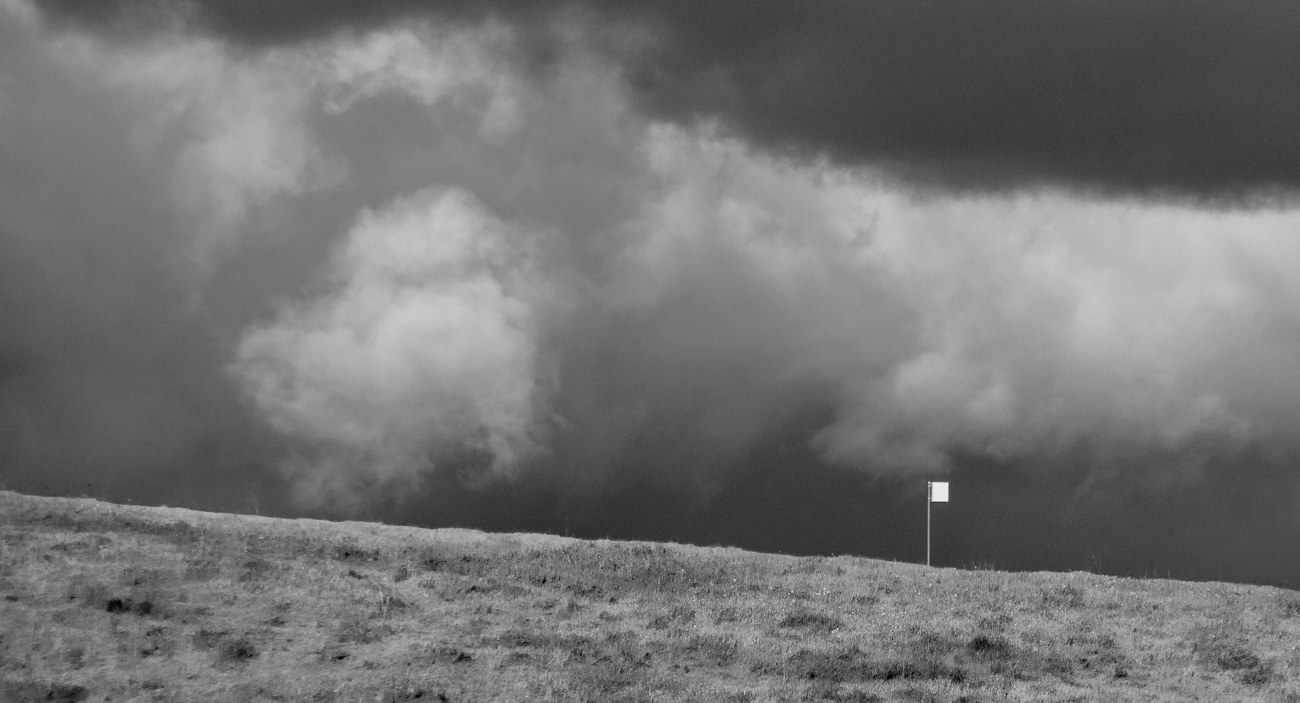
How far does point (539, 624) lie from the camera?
89.3 ft

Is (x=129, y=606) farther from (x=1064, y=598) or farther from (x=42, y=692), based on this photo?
(x=1064, y=598)

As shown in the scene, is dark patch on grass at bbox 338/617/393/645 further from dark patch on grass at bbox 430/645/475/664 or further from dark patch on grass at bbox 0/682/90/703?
dark patch on grass at bbox 0/682/90/703

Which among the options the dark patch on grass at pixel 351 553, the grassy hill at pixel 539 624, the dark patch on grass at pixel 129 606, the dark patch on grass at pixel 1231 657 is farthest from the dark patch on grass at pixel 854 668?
the dark patch on grass at pixel 129 606

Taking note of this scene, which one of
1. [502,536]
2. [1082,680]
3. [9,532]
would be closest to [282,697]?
[9,532]

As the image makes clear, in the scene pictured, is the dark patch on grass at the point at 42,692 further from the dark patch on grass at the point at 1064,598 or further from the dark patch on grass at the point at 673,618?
the dark patch on grass at the point at 1064,598

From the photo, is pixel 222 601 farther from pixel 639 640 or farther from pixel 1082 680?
pixel 1082 680

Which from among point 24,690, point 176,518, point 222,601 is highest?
point 176,518

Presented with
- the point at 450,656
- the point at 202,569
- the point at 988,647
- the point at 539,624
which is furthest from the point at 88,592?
the point at 988,647

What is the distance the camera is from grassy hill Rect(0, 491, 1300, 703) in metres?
23.4

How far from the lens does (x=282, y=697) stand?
2233cm

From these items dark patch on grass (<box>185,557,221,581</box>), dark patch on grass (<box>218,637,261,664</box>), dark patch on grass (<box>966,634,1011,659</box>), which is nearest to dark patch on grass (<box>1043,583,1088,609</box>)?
dark patch on grass (<box>966,634,1011,659</box>)

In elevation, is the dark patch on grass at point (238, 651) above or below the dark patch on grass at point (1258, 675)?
below

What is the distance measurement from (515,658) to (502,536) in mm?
10486

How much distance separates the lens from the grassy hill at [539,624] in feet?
76.7
